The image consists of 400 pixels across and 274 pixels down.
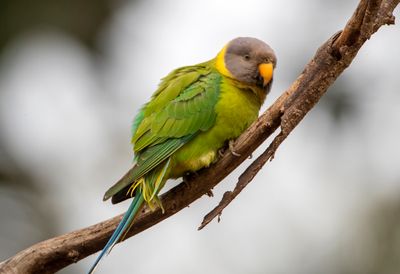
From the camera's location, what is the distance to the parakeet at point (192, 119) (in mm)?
4949

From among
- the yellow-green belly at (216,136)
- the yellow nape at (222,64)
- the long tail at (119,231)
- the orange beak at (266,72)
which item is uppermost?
the yellow nape at (222,64)

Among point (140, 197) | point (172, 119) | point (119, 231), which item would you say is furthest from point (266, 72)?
point (119, 231)

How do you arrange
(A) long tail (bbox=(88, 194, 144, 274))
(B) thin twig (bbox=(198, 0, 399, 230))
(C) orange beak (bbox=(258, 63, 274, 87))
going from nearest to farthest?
(B) thin twig (bbox=(198, 0, 399, 230)) → (A) long tail (bbox=(88, 194, 144, 274)) → (C) orange beak (bbox=(258, 63, 274, 87))

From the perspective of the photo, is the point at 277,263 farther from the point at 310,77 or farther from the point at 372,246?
the point at 310,77

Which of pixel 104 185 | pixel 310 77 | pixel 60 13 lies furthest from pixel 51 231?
pixel 310 77

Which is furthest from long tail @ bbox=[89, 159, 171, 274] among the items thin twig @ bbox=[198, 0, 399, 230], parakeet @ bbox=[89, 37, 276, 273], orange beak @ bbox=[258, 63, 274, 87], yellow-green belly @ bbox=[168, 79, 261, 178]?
orange beak @ bbox=[258, 63, 274, 87]

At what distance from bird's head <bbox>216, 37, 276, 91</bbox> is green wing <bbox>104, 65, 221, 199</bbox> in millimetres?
123

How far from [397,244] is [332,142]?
179 cm

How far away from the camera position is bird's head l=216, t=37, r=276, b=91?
520cm

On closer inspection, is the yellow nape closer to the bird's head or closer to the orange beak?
the bird's head

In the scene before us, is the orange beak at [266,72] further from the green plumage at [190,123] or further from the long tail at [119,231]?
the long tail at [119,231]

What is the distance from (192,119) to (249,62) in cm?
60

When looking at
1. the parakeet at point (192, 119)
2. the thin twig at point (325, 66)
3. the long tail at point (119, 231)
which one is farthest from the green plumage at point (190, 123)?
the thin twig at point (325, 66)

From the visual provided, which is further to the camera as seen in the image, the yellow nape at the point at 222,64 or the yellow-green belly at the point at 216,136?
the yellow nape at the point at 222,64
